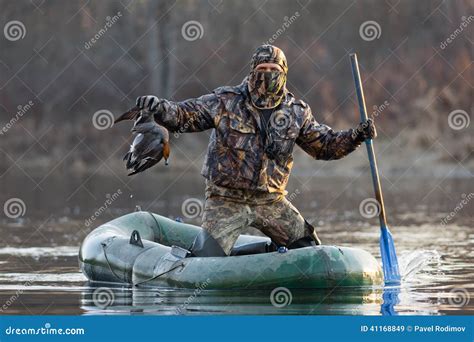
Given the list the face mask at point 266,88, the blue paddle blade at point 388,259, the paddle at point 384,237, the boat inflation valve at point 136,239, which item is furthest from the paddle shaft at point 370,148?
the boat inflation valve at point 136,239

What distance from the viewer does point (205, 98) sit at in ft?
50.5

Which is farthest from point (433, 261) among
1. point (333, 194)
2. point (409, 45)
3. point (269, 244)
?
point (409, 45)

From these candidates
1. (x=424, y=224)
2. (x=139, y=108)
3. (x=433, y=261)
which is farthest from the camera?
(x=424, y=224)

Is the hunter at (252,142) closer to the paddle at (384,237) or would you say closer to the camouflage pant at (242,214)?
the camouflage pant at (242,214)

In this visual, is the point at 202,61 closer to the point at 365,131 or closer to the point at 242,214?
the point at 242,214

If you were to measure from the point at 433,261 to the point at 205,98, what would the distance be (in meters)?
3.91

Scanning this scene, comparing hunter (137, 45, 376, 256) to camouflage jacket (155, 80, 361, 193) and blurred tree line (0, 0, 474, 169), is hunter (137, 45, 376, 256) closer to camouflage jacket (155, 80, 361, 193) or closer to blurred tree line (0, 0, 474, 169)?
camouflage jacket (155, 80, 361, 193)

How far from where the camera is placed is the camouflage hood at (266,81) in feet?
49.8

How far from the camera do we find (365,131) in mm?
15125

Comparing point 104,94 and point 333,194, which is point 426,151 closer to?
point 333,194

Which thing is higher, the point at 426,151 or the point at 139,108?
the point at 426,151

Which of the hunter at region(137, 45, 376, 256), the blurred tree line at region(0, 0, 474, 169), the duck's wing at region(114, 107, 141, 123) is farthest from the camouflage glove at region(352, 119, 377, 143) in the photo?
the blurred tree line at region(0, 0, 474, 169)

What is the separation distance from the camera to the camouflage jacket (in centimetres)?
1525

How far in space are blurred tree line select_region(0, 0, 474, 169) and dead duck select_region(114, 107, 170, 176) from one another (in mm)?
22066
